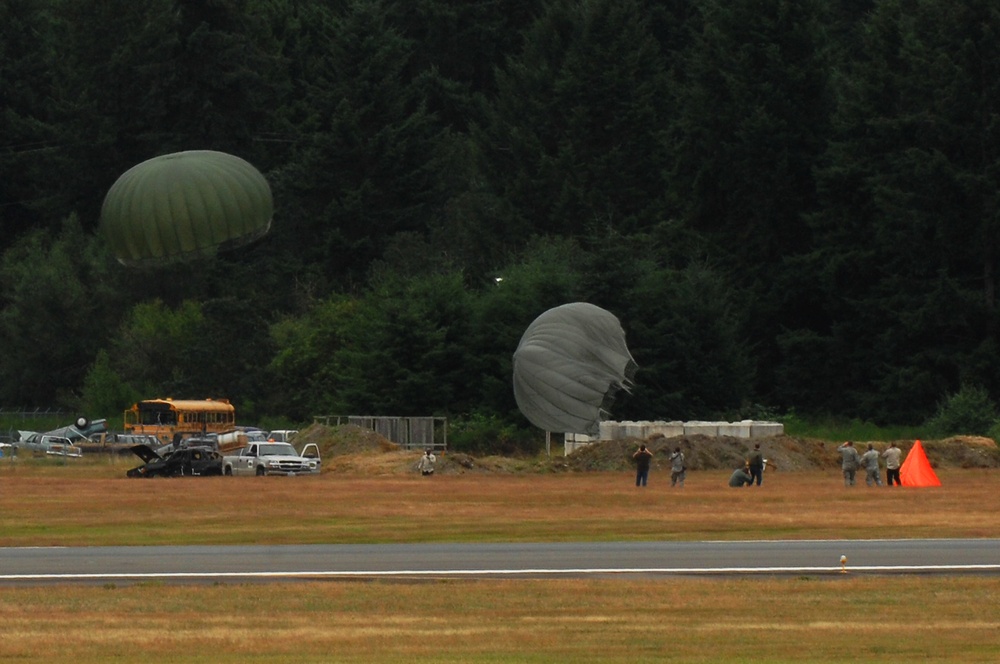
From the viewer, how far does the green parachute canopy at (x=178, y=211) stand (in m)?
63.3

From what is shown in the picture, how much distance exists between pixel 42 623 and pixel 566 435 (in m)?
50.5

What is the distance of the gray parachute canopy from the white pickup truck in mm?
12477

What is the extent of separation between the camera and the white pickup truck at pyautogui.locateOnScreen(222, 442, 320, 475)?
201 feet

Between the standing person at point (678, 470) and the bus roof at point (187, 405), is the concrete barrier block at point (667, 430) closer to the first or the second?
the standing person at point (678, 470)

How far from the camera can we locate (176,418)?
8206cm

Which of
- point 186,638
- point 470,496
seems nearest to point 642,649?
point 186,638

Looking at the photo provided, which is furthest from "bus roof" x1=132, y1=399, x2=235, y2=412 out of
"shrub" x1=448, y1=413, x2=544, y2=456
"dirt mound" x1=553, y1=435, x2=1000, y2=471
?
"dirt mound" x1=553, y1=435, x2=1000, y2=471

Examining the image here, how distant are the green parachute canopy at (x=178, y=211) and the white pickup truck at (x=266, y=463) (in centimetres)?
789

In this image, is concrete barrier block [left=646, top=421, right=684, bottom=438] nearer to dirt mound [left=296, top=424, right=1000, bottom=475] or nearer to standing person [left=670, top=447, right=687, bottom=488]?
dirt mound [left=296, top=424, right=1000, bottom=475]

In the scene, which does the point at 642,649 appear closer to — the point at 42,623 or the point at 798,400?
the point at 42,623

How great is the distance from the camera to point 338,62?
10944 centimetres

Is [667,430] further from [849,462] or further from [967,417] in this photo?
[967,417]

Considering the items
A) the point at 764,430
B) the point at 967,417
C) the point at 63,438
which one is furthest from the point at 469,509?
the point at 63,438

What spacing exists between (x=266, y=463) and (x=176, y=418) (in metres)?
22.0
